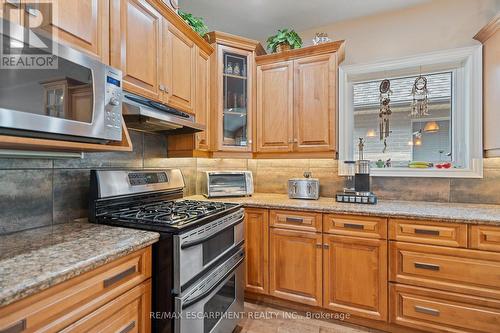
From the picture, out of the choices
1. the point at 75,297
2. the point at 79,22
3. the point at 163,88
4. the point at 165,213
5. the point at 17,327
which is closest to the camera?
the point at 17,327

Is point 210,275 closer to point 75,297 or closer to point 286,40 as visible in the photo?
point 75,297

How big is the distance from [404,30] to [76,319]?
3.14 m

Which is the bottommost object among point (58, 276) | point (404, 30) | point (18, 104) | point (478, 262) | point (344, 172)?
point (478, 262)

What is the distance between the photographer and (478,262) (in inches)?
62.4

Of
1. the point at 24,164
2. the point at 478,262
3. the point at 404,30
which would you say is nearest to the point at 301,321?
the point at 478,262

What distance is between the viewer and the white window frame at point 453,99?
6.70ft

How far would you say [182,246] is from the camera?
1.26m

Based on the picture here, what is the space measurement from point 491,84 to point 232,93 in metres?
2.16

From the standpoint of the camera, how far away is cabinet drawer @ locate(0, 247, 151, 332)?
73cm

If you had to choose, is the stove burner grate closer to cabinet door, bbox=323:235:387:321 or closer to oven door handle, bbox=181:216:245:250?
oven door handle, bbox=181:216:245:250

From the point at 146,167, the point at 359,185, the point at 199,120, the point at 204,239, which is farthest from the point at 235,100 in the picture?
the point at 204,239

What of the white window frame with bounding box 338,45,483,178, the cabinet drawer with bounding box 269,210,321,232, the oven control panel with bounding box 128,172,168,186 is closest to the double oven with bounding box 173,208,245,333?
the cabinet drawer with bounding box 269,210,321,232

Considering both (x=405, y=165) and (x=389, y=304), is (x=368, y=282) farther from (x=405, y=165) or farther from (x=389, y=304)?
(x=405, y=165)

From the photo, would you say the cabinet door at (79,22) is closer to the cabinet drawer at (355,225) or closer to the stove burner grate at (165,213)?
the stove burner grate at (165,213)
